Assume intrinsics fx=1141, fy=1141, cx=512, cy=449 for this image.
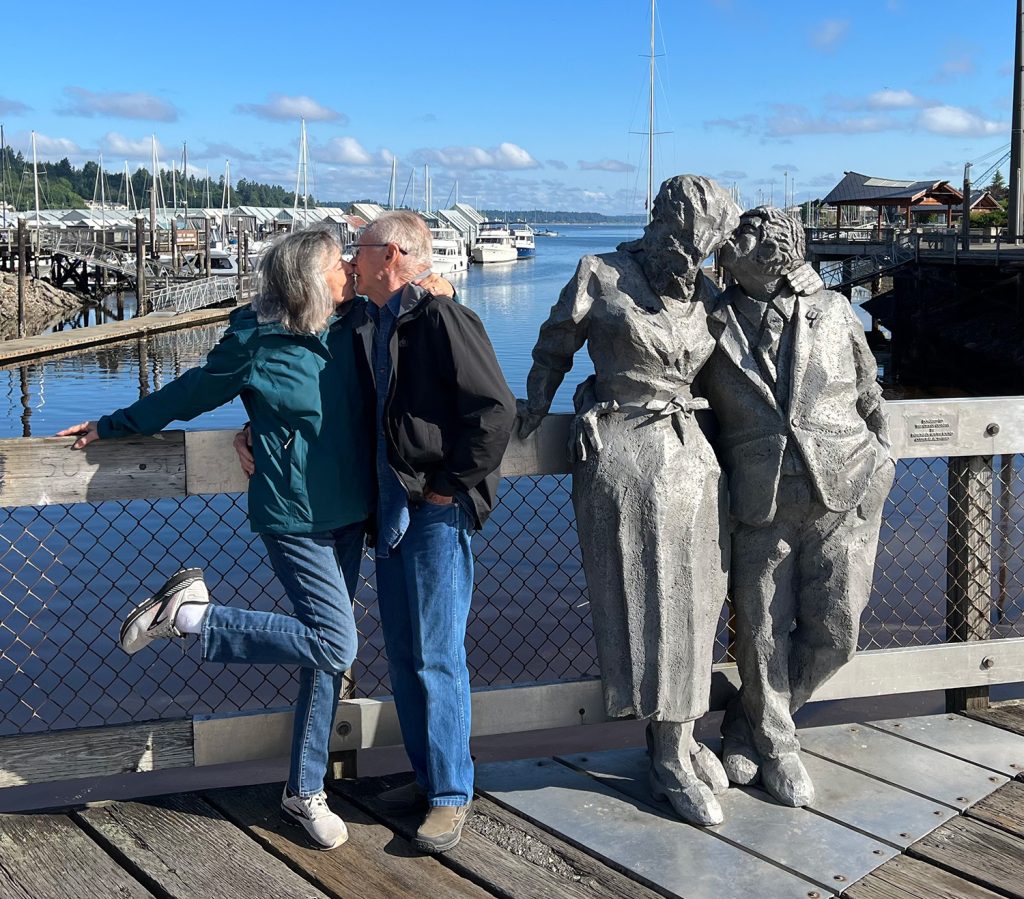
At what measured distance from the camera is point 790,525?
364 cm

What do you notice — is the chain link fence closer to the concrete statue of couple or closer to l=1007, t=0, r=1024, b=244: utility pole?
the concrete statue of couple

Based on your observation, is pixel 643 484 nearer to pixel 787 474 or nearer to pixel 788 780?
pixel 787 474

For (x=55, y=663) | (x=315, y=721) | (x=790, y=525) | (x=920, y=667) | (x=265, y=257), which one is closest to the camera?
(x=265, y=257)

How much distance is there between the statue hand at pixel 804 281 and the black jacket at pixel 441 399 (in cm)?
98

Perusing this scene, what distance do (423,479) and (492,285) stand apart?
67144 millimetres

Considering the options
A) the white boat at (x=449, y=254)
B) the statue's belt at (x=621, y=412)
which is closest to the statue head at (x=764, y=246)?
the statue's belt at (x=621, y=412)

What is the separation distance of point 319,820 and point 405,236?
5.72 ft

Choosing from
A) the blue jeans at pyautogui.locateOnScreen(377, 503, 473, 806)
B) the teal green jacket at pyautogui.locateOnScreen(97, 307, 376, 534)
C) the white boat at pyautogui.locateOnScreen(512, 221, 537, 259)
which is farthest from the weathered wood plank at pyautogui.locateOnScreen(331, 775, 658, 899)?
the white boat at pyautogui.locateOnScreen(512, 221, 537, 259)

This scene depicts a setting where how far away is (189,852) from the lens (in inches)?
132

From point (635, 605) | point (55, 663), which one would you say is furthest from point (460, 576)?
point (55, 663)

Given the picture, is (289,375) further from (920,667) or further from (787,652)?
(920,667)

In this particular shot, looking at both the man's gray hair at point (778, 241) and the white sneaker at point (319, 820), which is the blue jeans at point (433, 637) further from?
the man's gray hair at point (778, 241)

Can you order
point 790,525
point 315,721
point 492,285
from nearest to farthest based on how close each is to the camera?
point 315,721 < point 790,525 < point 492,285

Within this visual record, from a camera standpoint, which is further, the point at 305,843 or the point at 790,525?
the point at 790,525
